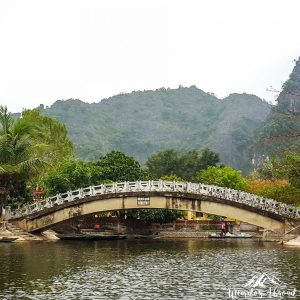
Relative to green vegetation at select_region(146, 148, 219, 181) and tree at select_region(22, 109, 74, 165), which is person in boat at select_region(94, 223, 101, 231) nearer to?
tree at select_region(22, 109, 74, 165)

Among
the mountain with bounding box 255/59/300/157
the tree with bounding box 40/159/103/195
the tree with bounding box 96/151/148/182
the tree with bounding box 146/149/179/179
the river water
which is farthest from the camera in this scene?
the mountain with bounding box 255/59/300/157

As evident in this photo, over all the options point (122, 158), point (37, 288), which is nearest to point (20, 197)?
point (122, 158)

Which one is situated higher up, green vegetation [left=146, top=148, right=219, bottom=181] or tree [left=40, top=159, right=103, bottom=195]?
green vegetation [left=146, top=148, right=219, bottom=181]

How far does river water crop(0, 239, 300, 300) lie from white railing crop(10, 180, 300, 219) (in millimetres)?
6191

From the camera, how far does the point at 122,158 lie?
2427 inches

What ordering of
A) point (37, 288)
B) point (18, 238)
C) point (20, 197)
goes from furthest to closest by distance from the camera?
point (20, 197)
point (18, 238)
point (37, 288)

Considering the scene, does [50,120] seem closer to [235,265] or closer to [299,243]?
[299,243]

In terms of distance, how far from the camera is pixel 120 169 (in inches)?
2371

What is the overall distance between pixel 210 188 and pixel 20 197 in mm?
15611

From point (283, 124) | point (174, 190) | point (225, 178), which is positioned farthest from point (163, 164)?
point (174, 190)

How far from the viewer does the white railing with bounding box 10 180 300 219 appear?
45.4 meters

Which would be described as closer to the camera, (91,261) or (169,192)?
(91,261)
